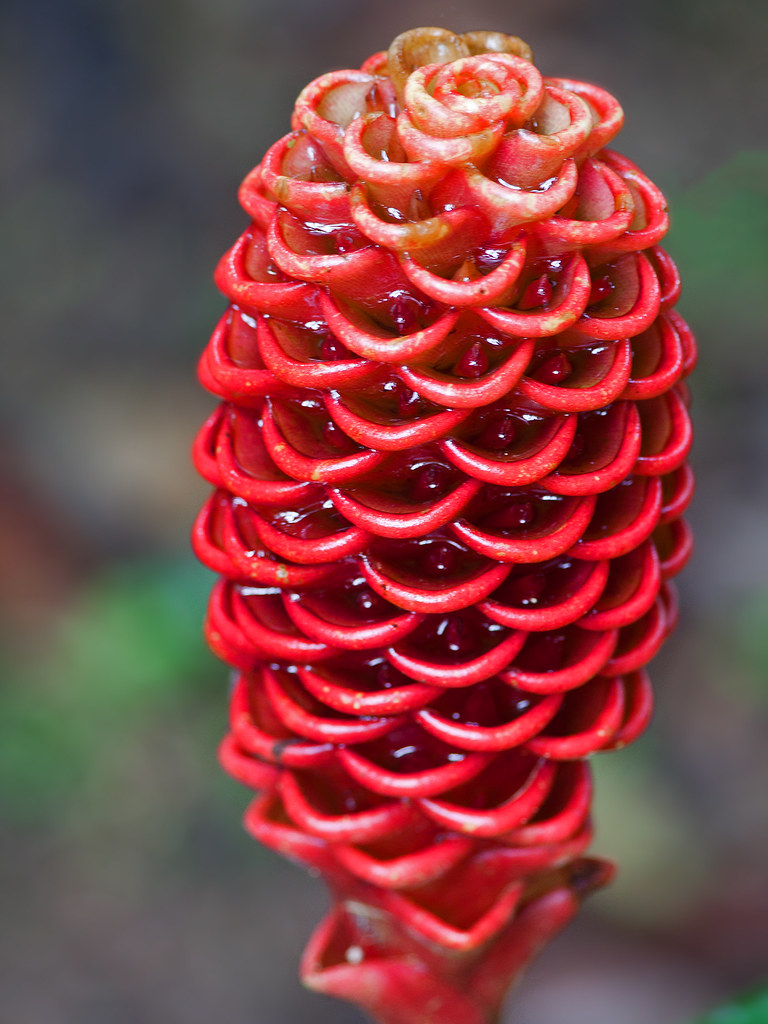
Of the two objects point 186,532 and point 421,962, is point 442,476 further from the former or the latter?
point 186,532

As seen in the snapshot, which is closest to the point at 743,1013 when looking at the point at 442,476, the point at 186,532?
the point at 442,476

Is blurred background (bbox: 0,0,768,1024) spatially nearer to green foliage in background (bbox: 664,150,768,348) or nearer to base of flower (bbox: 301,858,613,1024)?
green foliage in background (bbox: 664,150,768,348)

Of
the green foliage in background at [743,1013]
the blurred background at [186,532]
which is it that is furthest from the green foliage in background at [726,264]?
the green foliage in background at [743,1013]

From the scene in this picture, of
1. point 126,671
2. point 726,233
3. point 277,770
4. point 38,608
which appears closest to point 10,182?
point 38,608

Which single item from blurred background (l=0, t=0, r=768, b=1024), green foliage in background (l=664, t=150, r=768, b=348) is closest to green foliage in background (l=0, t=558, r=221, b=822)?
blurred background (l=0, t=0, r=768, b=1024)

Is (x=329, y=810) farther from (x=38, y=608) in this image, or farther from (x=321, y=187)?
(x=38, y=608)

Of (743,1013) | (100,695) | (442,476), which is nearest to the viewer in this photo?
(442,476)
